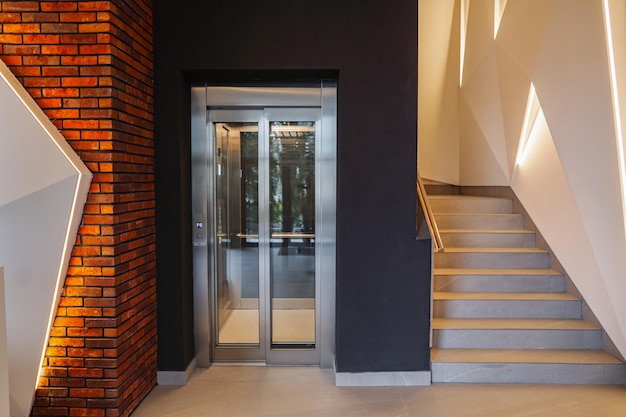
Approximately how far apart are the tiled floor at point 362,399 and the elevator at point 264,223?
405mm

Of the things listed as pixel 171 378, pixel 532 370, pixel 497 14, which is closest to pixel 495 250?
pixel 532 370

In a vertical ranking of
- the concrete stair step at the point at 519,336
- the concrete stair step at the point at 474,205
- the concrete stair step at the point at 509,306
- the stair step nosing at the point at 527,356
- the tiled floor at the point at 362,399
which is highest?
the concrete stair step at the point at 474,205

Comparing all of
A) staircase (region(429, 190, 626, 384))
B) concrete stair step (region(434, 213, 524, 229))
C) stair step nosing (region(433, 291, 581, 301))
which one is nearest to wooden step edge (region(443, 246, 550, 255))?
staircase (region(429, 190, 626, 384))

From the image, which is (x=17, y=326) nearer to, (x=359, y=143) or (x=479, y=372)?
(x=359, y=143)

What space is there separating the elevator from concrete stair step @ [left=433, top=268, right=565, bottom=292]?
134cm

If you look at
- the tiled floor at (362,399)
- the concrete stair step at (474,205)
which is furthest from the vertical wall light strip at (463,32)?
the tiled floor at (362,399)

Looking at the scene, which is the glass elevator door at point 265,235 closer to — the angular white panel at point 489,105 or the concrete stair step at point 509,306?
the concrete stair step at point 509,306

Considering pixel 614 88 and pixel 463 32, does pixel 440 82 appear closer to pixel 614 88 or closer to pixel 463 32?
pixel 463 32

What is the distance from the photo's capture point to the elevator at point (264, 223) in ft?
12.3

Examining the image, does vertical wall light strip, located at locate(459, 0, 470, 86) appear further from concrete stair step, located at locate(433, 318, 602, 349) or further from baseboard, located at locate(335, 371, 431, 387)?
baseboard, located at locate(335, 371, 431, 387)

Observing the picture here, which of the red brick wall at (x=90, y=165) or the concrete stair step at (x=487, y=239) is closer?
the red brick wall at (x=90, y=165)

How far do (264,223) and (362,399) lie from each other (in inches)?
68.2

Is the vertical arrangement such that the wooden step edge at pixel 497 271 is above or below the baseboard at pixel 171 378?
above

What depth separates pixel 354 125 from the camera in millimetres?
3354
